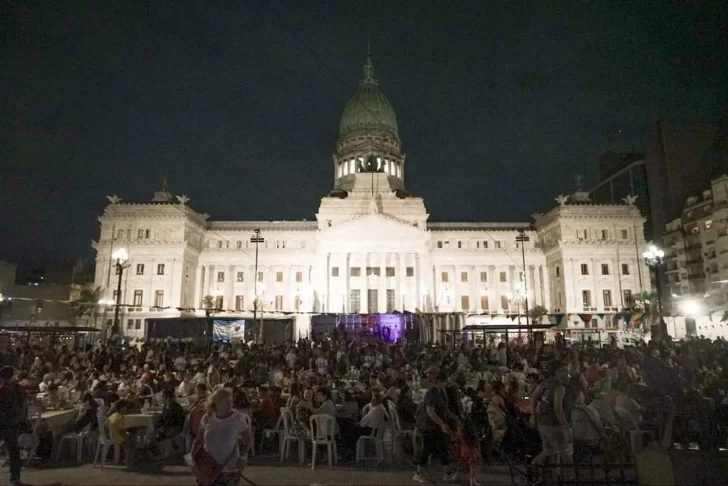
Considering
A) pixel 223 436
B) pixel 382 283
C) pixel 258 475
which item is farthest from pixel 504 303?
pixel 223 436

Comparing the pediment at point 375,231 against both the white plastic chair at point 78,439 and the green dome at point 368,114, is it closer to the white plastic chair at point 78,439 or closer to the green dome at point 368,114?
the green dome at point 368,114

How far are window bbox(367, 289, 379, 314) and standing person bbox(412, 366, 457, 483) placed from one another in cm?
5313

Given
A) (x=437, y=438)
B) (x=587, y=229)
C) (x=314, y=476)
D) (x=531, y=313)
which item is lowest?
(x=314, y=476)

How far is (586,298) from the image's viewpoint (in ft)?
204

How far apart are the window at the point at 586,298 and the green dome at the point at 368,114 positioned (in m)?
40.7

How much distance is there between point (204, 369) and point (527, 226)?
200ft

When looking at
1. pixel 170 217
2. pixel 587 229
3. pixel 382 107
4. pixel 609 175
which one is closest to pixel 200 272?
pixel 170 217

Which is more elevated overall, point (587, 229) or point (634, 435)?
point (587, 229)

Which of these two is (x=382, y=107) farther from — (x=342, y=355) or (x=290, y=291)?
(x=342, y=355)

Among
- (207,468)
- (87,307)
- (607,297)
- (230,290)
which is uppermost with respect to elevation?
(230,290)

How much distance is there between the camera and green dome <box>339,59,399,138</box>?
83.2m

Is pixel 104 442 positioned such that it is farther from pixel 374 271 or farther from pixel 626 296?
pixel 626 296

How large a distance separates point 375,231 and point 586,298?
28.0 m

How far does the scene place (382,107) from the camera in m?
85.4
